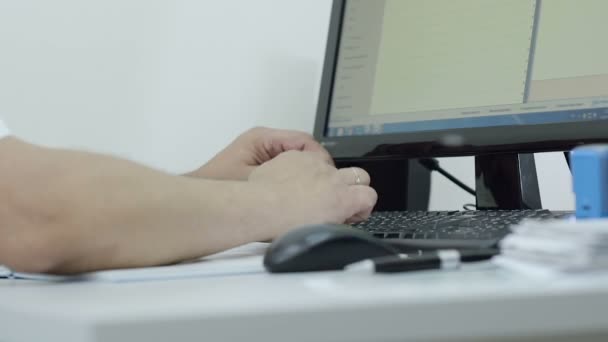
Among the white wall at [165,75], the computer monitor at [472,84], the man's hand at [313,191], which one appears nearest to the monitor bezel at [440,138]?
the computer monitor at [472,84]

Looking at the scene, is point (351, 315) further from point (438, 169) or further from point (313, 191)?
point (438, 169)

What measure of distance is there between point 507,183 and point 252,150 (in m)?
0.34

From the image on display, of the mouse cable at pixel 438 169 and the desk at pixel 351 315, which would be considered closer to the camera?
the desk at pixel 351 315

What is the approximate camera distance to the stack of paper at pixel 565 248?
0.45 m

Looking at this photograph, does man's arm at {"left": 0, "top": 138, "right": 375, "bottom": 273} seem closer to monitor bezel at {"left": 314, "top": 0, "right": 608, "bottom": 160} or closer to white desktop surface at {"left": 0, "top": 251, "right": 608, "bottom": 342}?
white desktop surface at {"left": 0, "top": 251, "right": 608, "bottom": 342}

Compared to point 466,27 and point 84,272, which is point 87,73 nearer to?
point 466,27

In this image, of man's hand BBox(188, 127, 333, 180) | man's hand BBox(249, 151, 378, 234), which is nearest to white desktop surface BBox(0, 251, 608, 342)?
man's hand BBox(249, 151, 378, 234)

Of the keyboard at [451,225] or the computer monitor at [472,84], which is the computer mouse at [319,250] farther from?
the computer monitor at [472,84]

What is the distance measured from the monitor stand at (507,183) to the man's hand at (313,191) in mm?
193

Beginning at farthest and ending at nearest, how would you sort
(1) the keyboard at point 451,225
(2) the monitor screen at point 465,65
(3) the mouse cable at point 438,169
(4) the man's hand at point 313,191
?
(3) the mouse cable at point 438,169 < (2) the monitor screen at point 465,65 < (4) the man's hand at point 313,191 < (1) the keyboard at point 451,225

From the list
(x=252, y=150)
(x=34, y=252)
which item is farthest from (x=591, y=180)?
(x=252, y=150)

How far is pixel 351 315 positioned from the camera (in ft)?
1.24

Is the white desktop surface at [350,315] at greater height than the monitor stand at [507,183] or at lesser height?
lesser

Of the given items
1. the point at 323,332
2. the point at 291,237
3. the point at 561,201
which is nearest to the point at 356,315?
the point at 323,332
